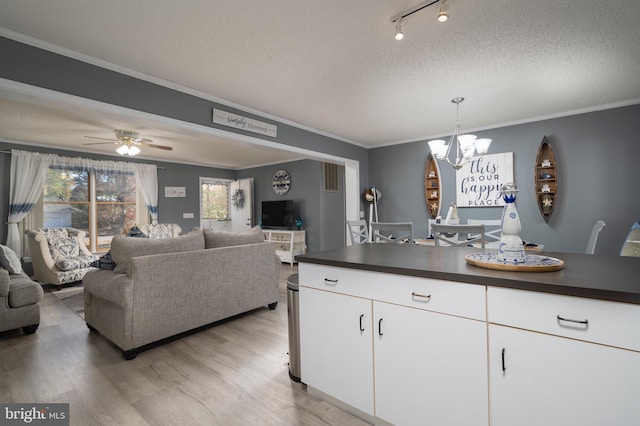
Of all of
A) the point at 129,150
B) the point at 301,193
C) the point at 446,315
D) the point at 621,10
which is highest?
the point at 621,10

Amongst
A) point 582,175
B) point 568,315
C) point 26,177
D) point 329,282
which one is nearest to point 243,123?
point 329,282

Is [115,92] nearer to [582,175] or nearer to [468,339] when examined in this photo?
[468,339]

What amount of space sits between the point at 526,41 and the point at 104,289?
13.1 ft

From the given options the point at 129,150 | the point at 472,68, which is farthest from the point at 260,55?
the point at 129,150

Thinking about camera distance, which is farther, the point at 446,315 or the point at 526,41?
the point at 526,41

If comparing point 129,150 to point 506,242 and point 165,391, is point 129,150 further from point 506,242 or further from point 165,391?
point 506,242

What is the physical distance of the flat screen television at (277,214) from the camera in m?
6.98

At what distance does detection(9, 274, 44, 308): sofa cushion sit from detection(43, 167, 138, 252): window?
3.10 metres

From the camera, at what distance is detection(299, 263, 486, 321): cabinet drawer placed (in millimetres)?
1294

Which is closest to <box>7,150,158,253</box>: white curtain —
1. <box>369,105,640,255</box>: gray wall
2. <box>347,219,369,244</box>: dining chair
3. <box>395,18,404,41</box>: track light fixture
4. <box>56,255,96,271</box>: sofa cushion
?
<box>56,255,96,271</box>: sofa cushion

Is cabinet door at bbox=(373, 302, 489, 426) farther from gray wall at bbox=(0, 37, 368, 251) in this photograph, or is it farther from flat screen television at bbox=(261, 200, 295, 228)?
flat screen television at bbox=(261, 200, 295, 228)

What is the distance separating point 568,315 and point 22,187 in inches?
280

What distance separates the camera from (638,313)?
968mm

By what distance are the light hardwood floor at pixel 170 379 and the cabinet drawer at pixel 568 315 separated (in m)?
1.04
